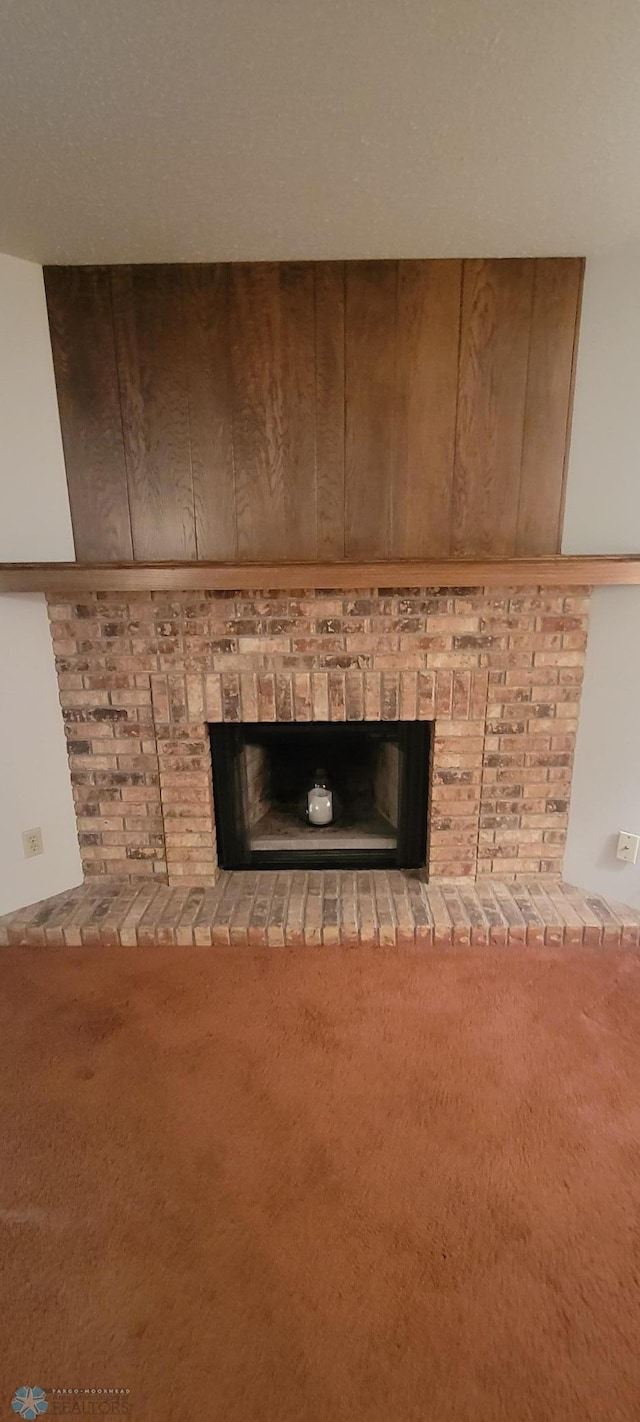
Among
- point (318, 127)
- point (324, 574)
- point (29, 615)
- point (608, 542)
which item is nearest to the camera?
point (318, 127)

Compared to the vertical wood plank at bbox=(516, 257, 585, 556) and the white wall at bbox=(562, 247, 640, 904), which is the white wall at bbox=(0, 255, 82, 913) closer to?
the vertical wood plank at bbox=(516, 257, 585, 556)

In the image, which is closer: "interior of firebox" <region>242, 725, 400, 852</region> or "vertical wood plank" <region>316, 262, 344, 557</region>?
"vertical wood plank" <region>316, 262, 344, 557</region>

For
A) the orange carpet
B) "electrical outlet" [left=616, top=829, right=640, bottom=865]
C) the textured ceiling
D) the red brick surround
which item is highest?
the textured ceiling

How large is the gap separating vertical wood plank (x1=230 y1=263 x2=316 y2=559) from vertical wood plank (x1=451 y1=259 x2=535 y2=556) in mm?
492

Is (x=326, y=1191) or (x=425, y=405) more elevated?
Result: (x=425, y=405)

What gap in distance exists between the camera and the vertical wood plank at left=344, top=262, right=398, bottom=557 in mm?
1992

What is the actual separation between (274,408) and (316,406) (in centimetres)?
14

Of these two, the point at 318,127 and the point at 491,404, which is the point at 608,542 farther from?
the point at 318,127

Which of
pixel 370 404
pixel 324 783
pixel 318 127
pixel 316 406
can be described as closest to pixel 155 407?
pixel 316 406

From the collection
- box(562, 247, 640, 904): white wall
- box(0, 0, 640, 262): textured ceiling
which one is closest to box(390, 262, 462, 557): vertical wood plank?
box(0, 0, 640, 262): textured ceiling

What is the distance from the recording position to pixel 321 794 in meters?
2.72

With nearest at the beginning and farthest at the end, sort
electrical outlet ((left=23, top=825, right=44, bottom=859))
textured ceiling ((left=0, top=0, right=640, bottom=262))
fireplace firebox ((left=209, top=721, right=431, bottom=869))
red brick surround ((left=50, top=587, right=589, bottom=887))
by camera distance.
A: textured ceiling ((left=0, top=0, right=640, bottom=262)) → red brick surround ((left=50, top=587, right=589, bottom=887)) → electrical outlet ((left=23, top=825, right=44, bottom=859)) → fireplace firebox ((left=209, top=721, right=431, bottom=869))

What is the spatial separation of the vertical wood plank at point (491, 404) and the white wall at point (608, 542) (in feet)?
0.63

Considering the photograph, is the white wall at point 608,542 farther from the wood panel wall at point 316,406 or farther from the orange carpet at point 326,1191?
the orange carpet at point 326,1191
